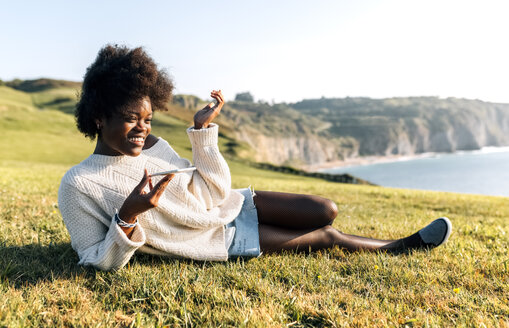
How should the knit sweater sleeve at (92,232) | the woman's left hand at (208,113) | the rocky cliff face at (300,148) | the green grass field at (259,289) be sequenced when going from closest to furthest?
1. the green grass field at (259,289)
2. the knit sweater sleeve at (92,232)
3. the woman's left hand at (208,113)
4. the rocky cliff face at (300,148)

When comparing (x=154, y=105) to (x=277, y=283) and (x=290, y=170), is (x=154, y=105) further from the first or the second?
(x=290, y=170)

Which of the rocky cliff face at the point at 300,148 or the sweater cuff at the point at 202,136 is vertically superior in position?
the sweater cuff at the point at 202,136

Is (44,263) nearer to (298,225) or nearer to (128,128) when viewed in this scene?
(128,128)

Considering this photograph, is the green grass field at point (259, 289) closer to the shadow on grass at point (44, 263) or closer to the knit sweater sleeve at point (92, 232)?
the shadow on grass at point (44, 263)

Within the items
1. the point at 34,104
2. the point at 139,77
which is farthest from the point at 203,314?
the point at 34,104

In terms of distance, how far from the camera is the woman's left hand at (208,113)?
3256mm

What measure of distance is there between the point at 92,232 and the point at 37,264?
87 centimetres

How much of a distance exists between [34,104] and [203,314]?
95.7 m

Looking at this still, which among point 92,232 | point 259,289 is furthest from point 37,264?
point 259,289

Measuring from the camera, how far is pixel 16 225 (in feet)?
15.5

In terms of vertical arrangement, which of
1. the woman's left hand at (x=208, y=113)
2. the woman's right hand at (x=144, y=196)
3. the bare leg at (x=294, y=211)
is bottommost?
the bare leg at (x=294, y=211)

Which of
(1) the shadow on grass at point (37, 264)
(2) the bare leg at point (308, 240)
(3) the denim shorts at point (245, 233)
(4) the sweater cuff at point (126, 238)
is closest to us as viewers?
(4) the sweater cuff at point (126, 238)

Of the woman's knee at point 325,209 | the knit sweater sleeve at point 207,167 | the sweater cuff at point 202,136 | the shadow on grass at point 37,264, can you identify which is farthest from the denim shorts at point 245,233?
the shadow on grass at point 37,264

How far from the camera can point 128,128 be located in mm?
2805
